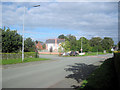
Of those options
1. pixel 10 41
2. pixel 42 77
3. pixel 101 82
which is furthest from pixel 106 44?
pixel 101 82

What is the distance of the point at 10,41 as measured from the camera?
24031 millimetres

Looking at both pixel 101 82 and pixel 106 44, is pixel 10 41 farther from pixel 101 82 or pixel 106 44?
pixel 106 44

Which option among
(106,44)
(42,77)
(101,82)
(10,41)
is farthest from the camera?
(106,44)

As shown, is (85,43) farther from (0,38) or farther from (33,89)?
(33,89)

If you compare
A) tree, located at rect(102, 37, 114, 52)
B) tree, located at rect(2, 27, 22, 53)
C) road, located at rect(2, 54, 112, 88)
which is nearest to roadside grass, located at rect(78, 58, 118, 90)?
road, located at rect(2, 54, 112, 88)

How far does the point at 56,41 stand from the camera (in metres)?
94.2

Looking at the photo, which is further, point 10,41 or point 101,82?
point 10,41

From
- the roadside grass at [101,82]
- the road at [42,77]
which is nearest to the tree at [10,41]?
the road at [42,77]

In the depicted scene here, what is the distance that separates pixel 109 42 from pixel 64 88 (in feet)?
323

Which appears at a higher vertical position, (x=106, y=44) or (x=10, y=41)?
(x=106, y=44)

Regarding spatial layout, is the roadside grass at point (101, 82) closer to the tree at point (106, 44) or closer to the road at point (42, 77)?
the road at point (42, 77)

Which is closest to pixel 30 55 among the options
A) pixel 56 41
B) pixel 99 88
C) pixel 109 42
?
pixel 99 88

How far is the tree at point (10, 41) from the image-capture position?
23375 mm

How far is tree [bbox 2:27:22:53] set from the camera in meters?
23.4
